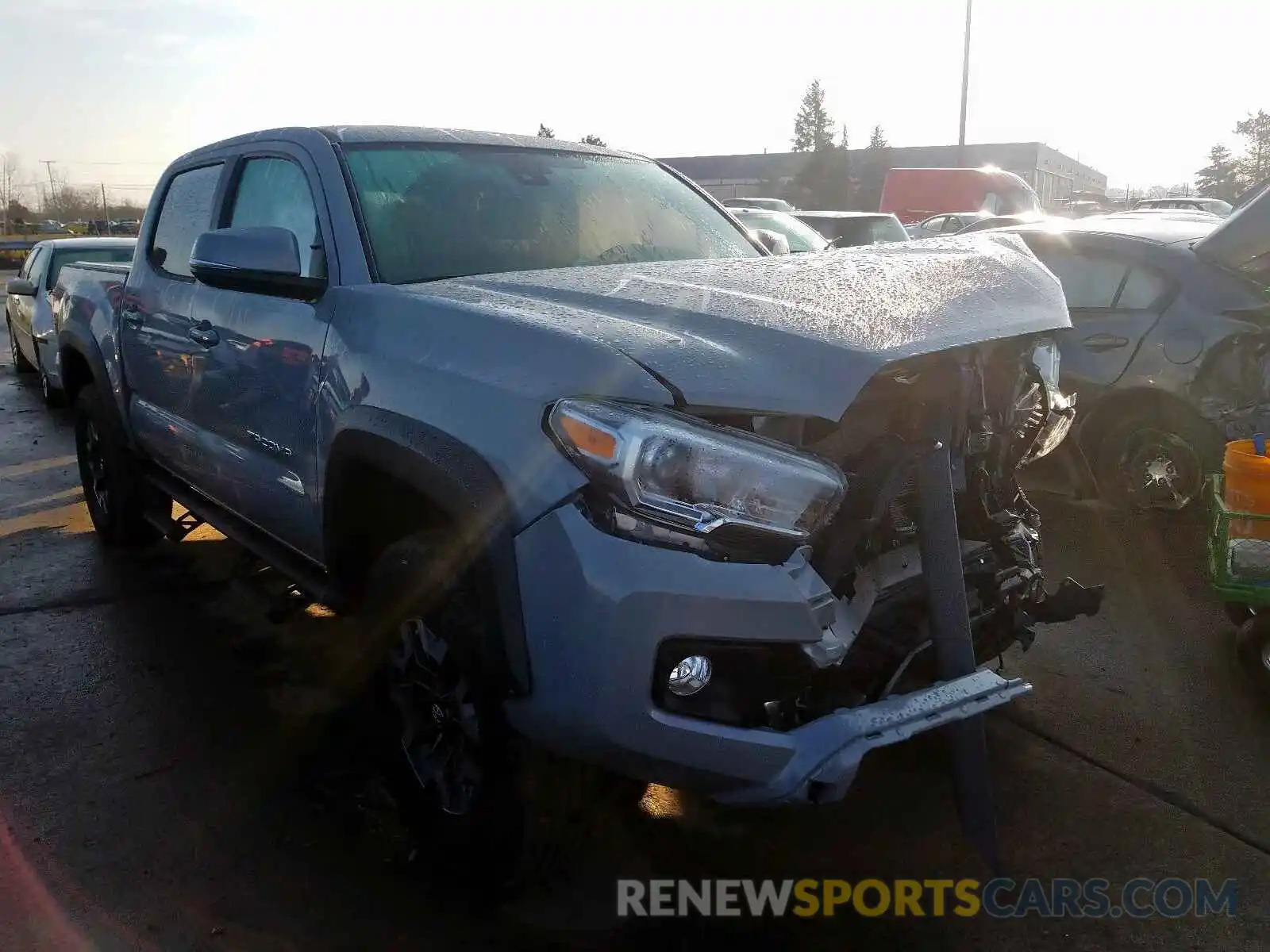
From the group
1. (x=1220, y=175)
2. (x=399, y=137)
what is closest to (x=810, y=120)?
(x=1220, y=175)

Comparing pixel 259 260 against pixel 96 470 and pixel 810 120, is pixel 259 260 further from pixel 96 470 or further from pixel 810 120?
pixel 810 120

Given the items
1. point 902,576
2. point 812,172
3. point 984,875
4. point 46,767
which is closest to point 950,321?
point 902,576

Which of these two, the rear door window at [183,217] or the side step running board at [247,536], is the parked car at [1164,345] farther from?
the rear door window at [183,217]

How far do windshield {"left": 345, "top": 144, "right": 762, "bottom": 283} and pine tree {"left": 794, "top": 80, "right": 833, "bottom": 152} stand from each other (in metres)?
69.8

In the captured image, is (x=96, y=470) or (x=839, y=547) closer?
(x=839, y=547)

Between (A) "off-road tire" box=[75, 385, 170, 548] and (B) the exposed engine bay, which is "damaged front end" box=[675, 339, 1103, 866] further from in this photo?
(A) "off-road tire" box=[75, 385, 170, 548]

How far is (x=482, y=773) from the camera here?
2.46 meters

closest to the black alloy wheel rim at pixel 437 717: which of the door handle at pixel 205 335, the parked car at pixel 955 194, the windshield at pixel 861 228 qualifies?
the door handle at pixel 205 335

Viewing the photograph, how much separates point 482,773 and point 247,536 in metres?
1.76

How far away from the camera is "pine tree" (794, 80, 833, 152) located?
7044 centimetres

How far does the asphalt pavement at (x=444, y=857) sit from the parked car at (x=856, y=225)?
7.54 metres

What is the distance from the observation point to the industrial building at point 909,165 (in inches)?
2116

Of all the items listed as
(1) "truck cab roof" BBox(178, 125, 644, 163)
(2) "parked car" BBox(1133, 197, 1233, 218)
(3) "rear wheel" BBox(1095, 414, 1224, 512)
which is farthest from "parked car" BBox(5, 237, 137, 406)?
(2) "parked car" BBox(1133, 197, 1233, 218)

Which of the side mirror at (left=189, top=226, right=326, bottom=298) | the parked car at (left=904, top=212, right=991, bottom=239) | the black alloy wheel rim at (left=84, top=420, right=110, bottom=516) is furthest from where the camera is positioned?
the parked car at (left=904, top=212, right=991, bottom=239)
